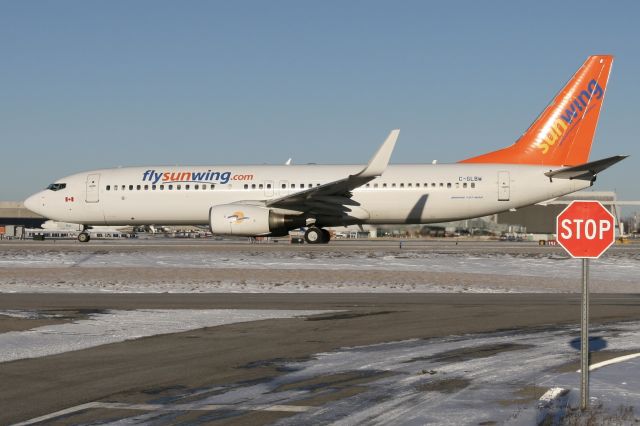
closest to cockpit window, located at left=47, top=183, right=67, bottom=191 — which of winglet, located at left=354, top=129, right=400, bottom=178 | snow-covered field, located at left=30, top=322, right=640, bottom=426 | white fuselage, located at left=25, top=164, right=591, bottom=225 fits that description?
white fuselage, located at left=25, top=164, right=591, bottom=225

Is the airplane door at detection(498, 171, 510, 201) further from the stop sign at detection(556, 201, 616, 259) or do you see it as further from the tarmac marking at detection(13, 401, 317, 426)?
the tarmac marking at detection(13, 401, 317, 426)

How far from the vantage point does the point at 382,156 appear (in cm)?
3500

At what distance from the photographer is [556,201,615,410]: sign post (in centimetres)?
752

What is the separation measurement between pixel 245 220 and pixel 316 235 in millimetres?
4700

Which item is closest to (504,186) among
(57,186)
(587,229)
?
(57,186)

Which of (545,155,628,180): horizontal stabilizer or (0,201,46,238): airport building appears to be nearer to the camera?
(545,155,628,180): horizontal stabilizer

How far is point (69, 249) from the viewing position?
3575cm

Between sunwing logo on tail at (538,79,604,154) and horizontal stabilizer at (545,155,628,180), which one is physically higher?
sunwing logo on tail at (538,79,604,154)

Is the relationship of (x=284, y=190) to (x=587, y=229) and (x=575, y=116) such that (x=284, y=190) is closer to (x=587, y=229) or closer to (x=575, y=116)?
(x=575, y=116)

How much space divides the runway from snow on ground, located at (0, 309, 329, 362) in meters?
0.10

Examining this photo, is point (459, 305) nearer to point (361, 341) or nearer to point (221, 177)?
point (361, 341)

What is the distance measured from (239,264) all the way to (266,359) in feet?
62.4

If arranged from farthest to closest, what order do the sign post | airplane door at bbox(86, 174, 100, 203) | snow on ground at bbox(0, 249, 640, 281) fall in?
airplane door at bbox(86, 174, 100, 203), snow on ground at bbox(0, 249, 640, 281), the sign post

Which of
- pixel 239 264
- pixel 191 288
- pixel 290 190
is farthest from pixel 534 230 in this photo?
pixel 191 288
